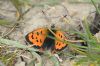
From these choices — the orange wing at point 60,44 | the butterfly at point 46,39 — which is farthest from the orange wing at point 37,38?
the orange wing at point 60,44

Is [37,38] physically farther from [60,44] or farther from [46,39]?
[60,44]

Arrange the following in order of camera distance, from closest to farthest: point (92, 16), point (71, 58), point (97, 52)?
point (97, 52) → point (71, 58) → point (92, 16)

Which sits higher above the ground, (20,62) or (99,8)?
(99,8)

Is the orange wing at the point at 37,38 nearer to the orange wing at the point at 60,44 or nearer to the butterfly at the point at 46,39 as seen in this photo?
the butterfly at the point at 46,39

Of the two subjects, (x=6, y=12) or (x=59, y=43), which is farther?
(x=6, y=12)

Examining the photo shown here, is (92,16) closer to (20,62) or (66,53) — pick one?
(66,53)

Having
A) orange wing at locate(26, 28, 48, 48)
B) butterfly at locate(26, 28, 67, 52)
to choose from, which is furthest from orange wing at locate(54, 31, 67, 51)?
orange wing at locate(26, 28, 48, 48)

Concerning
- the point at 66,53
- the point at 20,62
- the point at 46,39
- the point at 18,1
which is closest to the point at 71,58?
the point at 66,53

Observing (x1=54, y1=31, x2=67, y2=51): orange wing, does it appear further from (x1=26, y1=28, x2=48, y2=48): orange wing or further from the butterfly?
(x1=26, y1=28, x2=48, y2=48): orange wing
